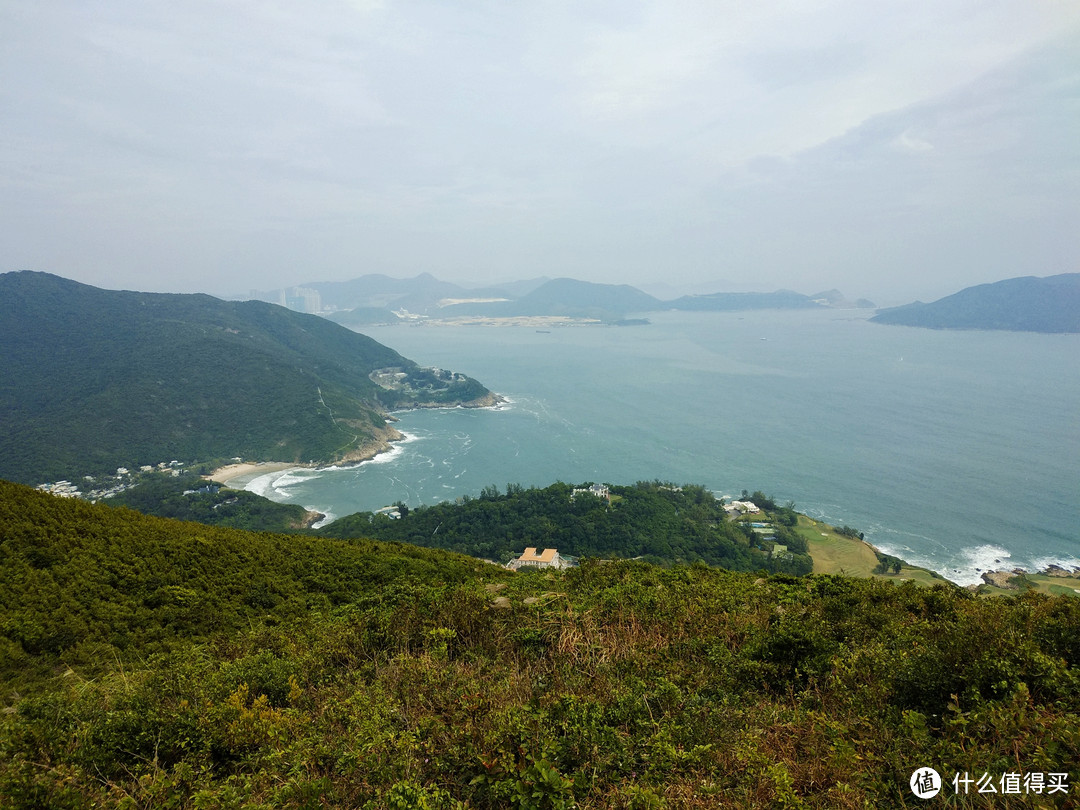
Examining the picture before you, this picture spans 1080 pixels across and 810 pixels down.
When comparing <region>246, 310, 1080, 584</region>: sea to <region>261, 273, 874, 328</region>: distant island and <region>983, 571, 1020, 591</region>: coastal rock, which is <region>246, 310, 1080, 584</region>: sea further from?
<region>261, 273, 874, 328</region>: distant island

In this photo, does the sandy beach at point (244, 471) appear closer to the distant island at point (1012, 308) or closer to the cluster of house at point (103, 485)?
the cluster of house at point (103, 485)

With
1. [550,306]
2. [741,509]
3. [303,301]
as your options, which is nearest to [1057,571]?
[741,509]

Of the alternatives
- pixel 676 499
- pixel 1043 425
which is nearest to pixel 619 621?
pixel 676 499

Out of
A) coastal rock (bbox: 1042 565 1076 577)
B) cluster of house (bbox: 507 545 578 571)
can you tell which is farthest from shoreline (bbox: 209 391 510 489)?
coastal rock (bbox: 1042 565 1076 577)

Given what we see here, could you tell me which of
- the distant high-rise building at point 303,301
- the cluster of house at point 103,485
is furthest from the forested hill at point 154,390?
the distant high-rise building at point 303,301

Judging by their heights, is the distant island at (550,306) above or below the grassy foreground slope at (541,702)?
above
